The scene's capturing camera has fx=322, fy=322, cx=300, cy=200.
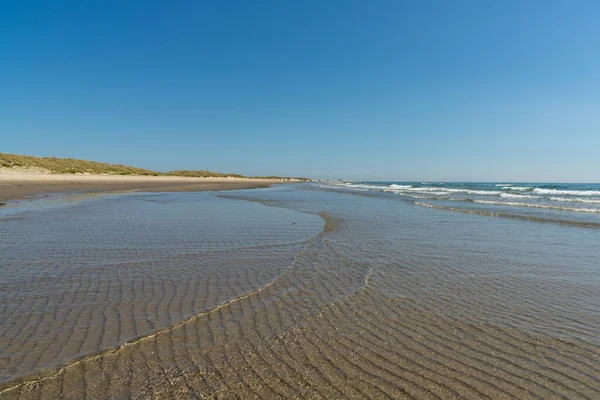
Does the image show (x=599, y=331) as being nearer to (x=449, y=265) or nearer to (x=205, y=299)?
(x=449, y=265)

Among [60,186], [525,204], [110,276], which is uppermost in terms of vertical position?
[525,204]

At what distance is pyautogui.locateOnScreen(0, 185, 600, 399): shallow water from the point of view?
124 inches

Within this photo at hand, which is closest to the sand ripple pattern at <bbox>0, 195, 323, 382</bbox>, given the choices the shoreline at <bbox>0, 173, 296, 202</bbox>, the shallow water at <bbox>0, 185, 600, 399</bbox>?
the shallow water at <bbox>0, 185, 600, 399</bbox>

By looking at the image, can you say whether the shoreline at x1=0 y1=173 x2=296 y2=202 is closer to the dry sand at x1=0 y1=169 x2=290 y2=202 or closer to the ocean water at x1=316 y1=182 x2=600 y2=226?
the dry sand at x1=0 y1=169 x2=290 y2=202

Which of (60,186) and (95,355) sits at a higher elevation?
(95,355)

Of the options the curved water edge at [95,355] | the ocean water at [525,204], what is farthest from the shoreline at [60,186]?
the ocean water at [525,204]

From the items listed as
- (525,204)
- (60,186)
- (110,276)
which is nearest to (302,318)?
(110,276)

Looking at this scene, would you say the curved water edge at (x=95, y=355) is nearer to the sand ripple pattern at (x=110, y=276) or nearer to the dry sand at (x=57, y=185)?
the sand ripple pattern at (x=110, y=276)

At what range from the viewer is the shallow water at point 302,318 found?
316 cm

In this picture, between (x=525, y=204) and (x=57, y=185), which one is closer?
Answer: (x=525, y=204)

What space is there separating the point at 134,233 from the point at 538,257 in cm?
1206

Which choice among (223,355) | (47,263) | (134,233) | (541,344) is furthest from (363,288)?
(134,233)

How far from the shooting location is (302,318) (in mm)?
4602

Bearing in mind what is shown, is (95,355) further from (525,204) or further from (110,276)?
(525,204)
